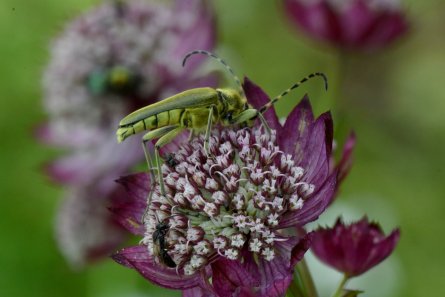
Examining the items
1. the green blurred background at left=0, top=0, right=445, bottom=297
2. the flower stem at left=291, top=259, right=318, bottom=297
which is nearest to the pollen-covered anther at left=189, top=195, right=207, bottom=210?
the flower stem at left=291, top=259, right=318, bottom=297

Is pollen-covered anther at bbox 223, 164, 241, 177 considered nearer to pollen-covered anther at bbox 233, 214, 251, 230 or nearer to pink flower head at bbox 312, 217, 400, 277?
pollen-covered anther at bbox 233, 214, 251, 230

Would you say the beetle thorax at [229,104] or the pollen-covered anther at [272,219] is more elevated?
the beetle thorax at [229,104]

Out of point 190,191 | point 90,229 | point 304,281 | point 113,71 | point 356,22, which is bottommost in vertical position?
point 304,281

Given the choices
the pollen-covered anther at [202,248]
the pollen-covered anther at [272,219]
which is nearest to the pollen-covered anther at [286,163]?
the pollen-covered anther at [272,219]

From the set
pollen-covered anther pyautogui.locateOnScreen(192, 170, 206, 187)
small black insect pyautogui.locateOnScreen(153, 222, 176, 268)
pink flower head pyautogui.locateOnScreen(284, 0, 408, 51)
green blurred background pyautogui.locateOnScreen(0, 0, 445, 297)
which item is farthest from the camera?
green blurred background pyautogui.locateOnScreen(0, 0, 445, 297)

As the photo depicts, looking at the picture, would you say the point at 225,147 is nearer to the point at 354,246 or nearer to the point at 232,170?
the point at 232,170

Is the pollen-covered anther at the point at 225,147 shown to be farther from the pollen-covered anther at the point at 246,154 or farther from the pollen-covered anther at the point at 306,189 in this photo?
the pollen-covered anther at the point at 306,189

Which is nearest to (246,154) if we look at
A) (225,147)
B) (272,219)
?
(225,147)
